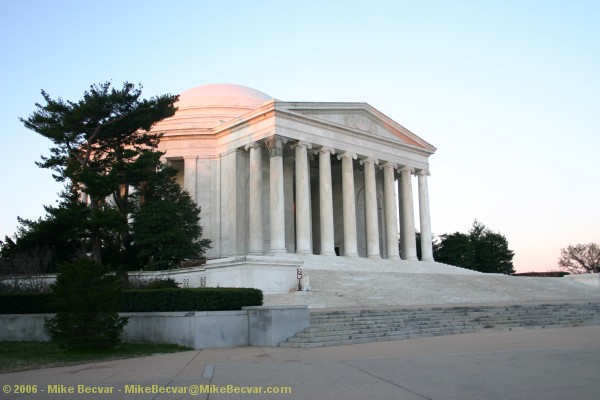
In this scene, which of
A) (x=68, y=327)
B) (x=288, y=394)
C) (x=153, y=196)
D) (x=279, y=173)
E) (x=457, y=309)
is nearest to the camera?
(x=288, y=394)

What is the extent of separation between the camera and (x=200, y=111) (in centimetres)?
5659

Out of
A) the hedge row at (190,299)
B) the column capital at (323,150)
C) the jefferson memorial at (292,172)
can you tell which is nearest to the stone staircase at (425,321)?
the hedge row at (190,299)

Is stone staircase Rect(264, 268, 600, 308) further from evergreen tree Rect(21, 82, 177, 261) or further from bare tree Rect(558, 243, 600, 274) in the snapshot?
bare tree Rect(558, 243, 600, 274)

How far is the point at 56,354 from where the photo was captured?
59.4ft

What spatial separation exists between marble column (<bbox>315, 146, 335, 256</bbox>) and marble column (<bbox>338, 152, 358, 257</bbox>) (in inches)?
78.7

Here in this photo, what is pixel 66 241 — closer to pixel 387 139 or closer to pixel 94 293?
pixel 94 293

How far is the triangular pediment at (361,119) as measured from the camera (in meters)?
48.5

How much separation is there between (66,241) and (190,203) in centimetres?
954

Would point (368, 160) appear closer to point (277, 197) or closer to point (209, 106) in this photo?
point (277, 197)

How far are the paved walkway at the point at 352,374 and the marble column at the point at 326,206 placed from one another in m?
29.2

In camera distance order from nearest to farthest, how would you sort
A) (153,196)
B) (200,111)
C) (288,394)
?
(288,394) < (153,196) < (200,111)

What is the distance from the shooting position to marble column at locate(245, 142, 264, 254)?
151 feet

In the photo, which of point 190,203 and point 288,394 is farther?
point 190,203

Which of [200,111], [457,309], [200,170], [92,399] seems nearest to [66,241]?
[200,170]
